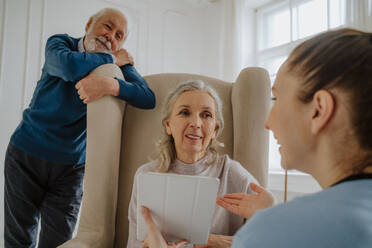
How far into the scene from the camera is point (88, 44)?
1504 millimetres

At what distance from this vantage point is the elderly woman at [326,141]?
39 cm

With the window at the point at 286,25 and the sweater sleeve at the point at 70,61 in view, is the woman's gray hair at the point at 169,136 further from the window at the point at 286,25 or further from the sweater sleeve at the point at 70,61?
the window at the point at 286,25

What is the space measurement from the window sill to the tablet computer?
183 cm

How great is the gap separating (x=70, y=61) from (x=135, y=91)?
11.9 inches

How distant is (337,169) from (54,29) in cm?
278

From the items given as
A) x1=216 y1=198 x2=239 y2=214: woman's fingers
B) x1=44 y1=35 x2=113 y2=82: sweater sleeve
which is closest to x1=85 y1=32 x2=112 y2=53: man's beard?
x1=44 y1=35 x2=113 y2=82: sweater sleeve

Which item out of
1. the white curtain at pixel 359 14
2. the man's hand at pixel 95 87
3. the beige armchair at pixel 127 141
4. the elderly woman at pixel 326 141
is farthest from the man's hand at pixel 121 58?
the white curtain at pixel 359 14

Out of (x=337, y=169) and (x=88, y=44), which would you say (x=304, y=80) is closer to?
(x=337, y=169)

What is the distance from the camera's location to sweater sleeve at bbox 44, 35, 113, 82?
1.28 m

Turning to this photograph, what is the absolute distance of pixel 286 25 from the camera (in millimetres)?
3145

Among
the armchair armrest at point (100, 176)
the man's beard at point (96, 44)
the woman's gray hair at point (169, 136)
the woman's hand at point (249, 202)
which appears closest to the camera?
the woman's hand at point (249, 202)

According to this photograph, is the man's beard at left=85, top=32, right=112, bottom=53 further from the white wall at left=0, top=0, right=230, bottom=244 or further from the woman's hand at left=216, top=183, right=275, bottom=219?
the woman's hand at left=216, top=183, right=275, bottom=219

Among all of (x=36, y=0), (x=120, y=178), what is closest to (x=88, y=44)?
(x=120, y=178)

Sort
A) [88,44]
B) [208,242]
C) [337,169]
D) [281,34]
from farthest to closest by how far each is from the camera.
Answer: [281,34] → [88,44] → [208,242] → [337,169]
